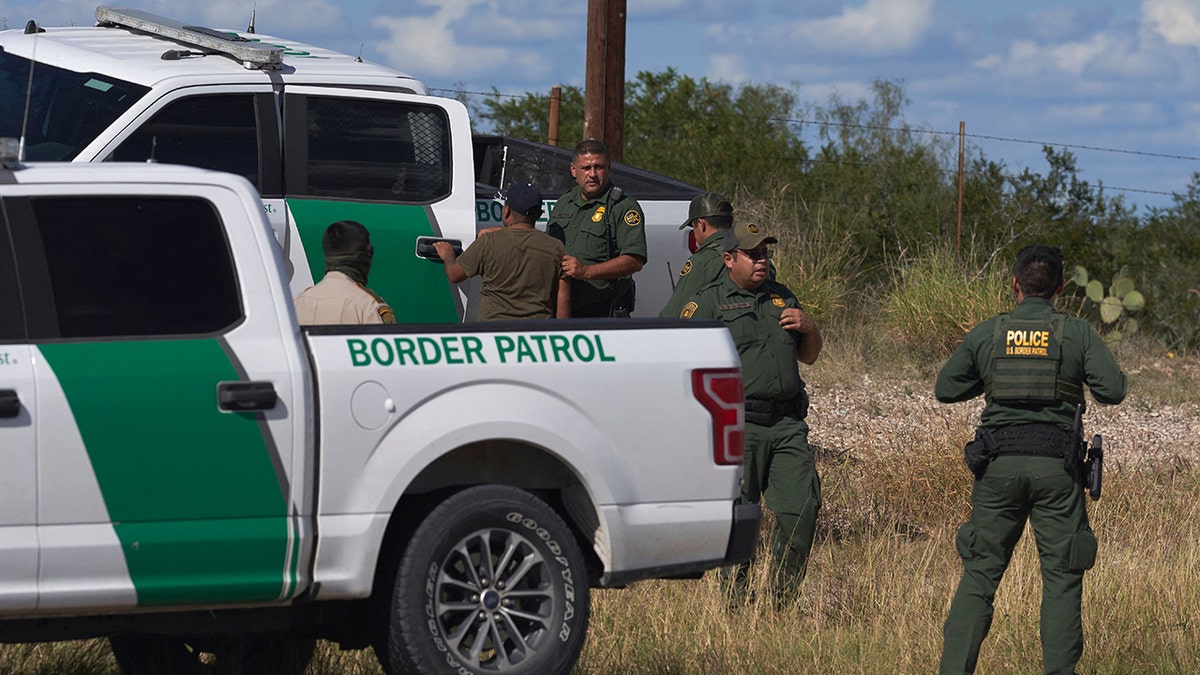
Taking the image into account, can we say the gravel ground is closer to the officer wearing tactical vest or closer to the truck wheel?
the officer wearing tactical vest

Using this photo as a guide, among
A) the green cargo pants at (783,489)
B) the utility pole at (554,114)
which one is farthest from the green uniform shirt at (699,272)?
the utility pole at (554,114)

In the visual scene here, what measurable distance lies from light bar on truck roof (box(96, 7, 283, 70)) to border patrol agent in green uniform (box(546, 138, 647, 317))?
166 centimetres

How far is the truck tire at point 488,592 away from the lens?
5074 millimetres

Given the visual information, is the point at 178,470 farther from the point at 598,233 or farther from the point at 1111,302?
the point at 1111,302

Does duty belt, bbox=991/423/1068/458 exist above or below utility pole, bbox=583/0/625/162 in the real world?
below

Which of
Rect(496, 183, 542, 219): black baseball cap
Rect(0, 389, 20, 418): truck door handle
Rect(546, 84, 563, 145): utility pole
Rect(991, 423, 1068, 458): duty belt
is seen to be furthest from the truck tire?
Rect(546, 84, 563, 145): utility pole

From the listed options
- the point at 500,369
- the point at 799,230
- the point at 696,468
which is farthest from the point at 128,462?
the point at 799,230

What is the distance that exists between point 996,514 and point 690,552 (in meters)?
1.55

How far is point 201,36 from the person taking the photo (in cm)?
798

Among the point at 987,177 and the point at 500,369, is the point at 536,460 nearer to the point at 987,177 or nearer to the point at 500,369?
the point at 500,369

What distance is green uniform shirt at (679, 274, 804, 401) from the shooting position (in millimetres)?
7531

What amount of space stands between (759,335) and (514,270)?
120 cm

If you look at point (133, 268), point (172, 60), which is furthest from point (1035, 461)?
point (172, 60)

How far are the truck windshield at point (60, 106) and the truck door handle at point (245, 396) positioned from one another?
9.05 ft
